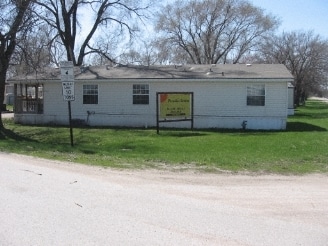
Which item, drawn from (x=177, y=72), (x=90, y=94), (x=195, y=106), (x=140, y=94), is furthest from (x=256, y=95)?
(x=90, y=94)

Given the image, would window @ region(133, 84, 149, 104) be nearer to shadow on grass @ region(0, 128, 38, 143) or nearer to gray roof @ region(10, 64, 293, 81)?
gray roof @ region(10, 64, 293, 81)

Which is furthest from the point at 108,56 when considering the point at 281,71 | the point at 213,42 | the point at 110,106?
the point at 281,71

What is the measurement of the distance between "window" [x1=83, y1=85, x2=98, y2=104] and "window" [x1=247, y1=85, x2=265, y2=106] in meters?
8.91

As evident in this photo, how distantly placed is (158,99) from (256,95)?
5457 mm

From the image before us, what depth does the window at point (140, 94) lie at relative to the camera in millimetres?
24203

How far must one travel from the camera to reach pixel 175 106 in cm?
2150

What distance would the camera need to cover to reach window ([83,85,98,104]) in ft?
82.1

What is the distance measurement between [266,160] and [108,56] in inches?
1366

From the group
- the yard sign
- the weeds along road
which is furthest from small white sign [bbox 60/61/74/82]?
the yard sign

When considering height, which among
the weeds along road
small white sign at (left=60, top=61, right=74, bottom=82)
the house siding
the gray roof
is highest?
the gray roof

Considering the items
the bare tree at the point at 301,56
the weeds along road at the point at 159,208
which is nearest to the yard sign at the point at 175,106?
the weeds along road at the point at 159,208

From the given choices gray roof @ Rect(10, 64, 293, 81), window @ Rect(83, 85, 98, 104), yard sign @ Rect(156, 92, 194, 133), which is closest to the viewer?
yard sign @ Rect(156, 92, 194, 133)

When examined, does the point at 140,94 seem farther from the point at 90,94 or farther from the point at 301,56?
the point at 301,56

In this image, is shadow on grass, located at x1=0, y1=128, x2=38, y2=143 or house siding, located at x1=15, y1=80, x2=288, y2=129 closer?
shadow on grass, located at x1=0, y1=128, x2=38, y2=143
